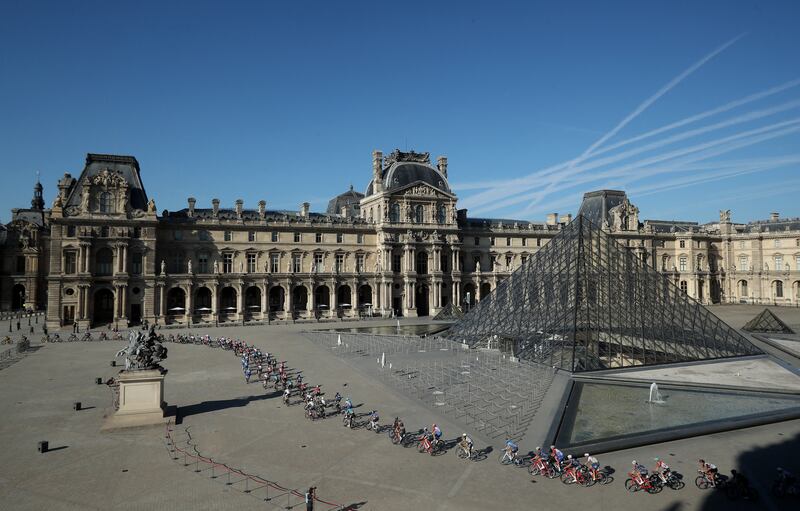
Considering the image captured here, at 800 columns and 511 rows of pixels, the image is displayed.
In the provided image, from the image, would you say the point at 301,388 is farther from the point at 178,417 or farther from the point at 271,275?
the point at 271,275

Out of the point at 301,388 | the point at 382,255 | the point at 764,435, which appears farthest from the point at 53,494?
the point at 382,255

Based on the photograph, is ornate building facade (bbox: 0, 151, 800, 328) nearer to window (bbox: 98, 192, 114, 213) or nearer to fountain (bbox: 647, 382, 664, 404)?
window (bbox: 98, 192, 114, 213)

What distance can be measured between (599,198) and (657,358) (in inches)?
2011

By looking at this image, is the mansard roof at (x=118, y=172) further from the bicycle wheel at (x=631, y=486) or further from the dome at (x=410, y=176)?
the bicycle wheel at (x=631, y=486)

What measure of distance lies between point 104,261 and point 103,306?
4860mm

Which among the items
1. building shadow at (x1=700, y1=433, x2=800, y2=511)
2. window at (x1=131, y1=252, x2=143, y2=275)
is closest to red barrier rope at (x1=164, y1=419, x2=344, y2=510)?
building shadow at (x1=700, y1=433, x2=800, y2=511)

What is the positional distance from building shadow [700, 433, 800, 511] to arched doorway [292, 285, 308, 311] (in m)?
48.3

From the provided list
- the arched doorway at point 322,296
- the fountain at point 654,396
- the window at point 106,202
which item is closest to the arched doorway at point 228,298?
the arched doorway at point 322,296

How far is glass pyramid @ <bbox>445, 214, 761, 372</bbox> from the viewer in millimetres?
30719

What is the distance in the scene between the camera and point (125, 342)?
135ft

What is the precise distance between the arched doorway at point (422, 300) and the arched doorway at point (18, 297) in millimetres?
54953

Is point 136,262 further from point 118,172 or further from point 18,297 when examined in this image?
point 18,297

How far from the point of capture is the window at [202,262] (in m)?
55.9

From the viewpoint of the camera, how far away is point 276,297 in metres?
60.3
